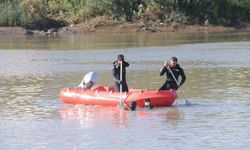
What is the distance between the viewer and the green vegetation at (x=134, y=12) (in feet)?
220

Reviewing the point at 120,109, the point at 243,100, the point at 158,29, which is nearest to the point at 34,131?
the point at 120,109

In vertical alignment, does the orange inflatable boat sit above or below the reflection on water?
above

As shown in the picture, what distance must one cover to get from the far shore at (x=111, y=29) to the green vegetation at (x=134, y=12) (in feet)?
3.50

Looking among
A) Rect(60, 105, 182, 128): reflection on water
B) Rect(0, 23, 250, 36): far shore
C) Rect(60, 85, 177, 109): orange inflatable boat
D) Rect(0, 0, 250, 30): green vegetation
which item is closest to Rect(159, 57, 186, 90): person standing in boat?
Rect(60, 85, 177, 109): orange inflatable boat

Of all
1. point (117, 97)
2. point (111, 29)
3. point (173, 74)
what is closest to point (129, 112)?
point (117, 97)

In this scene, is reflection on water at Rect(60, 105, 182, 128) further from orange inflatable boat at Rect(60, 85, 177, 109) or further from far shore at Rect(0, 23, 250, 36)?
far shore at Rect(0, 23, 250, 36)

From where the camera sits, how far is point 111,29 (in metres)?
65.2

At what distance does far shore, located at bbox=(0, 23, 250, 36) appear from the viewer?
209 ft

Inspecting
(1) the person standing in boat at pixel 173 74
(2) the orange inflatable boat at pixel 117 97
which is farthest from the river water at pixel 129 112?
(1) the person standing in boat at pixel 173 74

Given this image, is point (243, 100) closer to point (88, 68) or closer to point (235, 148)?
point (235, 148)

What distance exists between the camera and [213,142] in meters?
15.0

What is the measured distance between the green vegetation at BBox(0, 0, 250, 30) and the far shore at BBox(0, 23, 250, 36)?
1.07 m

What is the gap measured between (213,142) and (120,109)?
16.9 ft

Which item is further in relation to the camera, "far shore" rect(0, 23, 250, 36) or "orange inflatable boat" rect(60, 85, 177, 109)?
"far shore" rect(0, 23, 250, 36)
